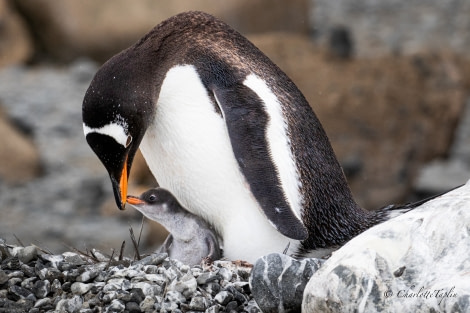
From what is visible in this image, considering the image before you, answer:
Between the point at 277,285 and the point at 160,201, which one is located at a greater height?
the point at 160,201

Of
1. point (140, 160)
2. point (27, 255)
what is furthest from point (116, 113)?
point (140, 160)

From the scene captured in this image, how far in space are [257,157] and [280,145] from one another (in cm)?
15

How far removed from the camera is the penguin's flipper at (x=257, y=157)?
4.88 meters

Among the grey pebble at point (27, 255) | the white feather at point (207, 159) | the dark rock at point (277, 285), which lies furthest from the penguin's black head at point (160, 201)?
the dark rock at point (277, 285)

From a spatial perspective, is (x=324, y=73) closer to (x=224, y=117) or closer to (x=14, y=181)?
(x=14, y=181)

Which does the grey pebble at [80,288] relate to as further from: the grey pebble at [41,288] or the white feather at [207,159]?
the white feather at [207,159]

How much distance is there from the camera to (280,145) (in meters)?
5.01

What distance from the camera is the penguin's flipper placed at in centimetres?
488

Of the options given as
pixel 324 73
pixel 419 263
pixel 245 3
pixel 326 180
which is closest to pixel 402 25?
pixel 245 3

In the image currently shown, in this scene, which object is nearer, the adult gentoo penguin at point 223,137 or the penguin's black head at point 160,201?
the adult gentoo penguin at point 223,137

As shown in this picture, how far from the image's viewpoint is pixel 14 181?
511 inches

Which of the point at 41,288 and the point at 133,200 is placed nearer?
the point at 41,288

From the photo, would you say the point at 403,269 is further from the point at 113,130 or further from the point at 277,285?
the point at 113,130

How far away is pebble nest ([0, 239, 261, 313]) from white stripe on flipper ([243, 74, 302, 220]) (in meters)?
0.45
